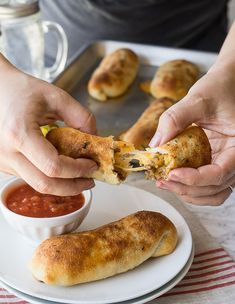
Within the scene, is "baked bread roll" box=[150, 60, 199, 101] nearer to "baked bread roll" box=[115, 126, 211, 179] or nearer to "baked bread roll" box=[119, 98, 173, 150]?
"baked bread roll" box=[119, 98, 173, 150]

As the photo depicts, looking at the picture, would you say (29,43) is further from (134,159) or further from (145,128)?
(134,159)

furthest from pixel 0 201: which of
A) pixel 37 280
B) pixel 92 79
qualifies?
pixel 92 79

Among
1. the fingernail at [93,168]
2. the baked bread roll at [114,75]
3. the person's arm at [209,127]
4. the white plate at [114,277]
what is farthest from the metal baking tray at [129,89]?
the fingernail at [93,168]

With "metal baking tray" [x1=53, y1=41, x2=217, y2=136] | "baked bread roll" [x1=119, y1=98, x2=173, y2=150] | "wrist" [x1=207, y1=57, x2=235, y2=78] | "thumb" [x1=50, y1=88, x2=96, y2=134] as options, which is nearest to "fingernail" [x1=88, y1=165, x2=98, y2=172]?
"thumb" [x1=50, y1=88, x2=96, y2=134]

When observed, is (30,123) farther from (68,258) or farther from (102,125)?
(102,125)

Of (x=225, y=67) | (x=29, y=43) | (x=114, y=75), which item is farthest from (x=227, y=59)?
(x=29, y=43)

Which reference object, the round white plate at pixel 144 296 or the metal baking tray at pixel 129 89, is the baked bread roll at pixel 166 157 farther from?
the metal baking tray at pixel 129 89
